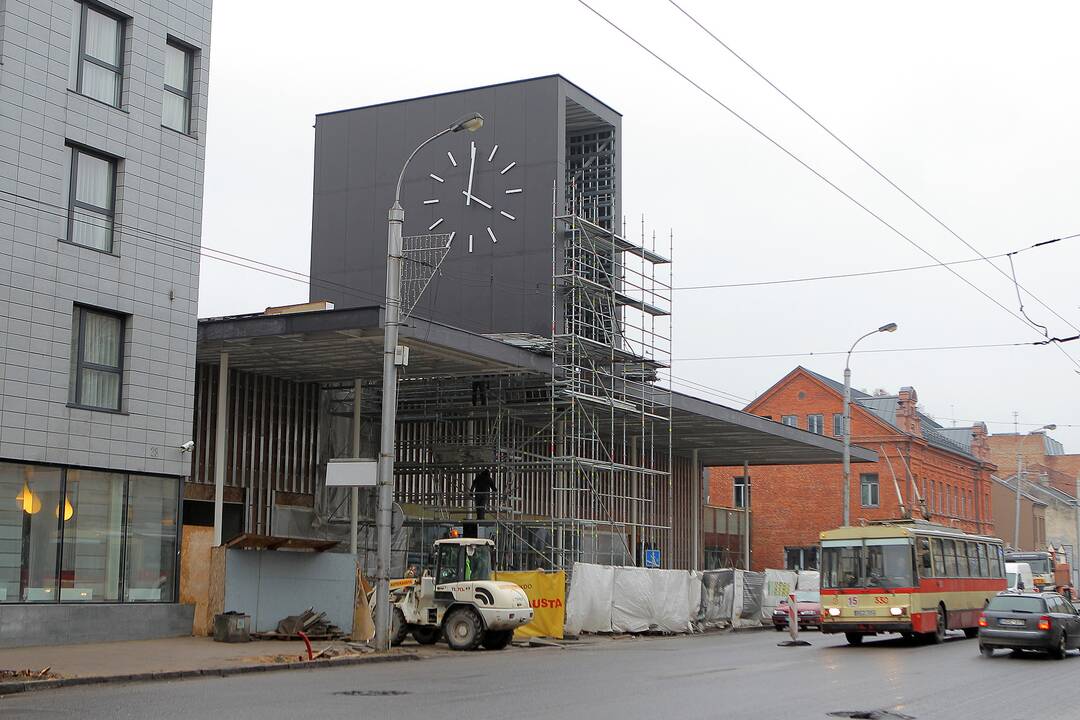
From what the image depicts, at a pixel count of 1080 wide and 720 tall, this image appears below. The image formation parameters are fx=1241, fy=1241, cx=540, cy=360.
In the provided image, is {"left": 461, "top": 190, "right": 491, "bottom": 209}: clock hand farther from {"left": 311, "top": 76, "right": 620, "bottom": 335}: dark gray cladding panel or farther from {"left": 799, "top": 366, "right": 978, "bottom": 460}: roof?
{"left": 799, "top": 366, "right": 978, "bottom": 460}: roof

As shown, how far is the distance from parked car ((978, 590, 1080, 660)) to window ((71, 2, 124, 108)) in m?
20.3

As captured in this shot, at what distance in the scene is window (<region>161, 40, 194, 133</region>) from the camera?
26.3 metres

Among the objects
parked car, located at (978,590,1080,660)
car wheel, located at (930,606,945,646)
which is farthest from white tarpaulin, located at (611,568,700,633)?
parked car, located at (978,590,1080,660)

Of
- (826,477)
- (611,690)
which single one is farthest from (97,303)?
(826,477)

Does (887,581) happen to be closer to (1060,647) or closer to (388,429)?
(1060,647)

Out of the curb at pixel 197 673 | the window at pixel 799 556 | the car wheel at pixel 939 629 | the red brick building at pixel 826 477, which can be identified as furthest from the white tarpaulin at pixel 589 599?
the window at pixel 799 556

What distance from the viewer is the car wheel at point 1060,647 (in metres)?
24.3

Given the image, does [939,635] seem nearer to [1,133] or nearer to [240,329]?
[240,329]

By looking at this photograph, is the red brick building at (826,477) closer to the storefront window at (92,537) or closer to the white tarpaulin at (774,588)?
the white tarpaulin at (774,588)

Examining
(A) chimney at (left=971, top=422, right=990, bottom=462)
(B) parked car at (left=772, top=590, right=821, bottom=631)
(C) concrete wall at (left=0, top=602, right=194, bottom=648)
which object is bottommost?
(B) parked car at (left=772, top=590, right=821, bottom=631)

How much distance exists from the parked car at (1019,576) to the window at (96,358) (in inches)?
1359

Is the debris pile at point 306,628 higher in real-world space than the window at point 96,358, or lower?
lower

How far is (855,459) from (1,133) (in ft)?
122

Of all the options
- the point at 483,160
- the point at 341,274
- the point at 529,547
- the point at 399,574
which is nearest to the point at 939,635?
the point at 529,547
